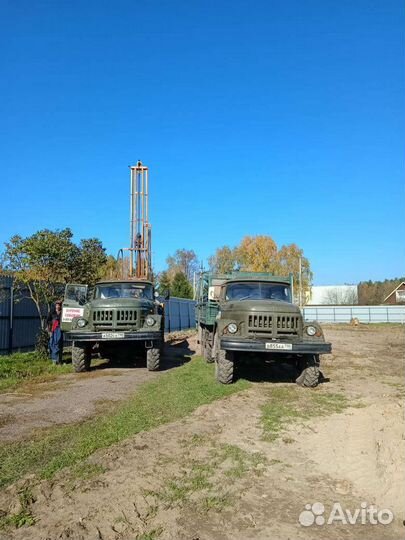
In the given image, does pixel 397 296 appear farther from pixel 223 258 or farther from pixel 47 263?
pixel 47 263

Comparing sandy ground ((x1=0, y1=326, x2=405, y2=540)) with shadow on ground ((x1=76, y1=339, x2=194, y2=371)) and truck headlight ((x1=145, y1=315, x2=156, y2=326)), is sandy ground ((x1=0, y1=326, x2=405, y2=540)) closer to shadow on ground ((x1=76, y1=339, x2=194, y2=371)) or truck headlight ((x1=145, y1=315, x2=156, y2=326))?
truck headlight ((x1=145, y1=315, x2=156, y2=326))

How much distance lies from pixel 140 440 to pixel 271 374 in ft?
→ 20.0

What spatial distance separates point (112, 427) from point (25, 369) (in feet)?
20.0

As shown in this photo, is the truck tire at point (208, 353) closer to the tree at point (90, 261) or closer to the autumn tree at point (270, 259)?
the tree at point (90, 261)

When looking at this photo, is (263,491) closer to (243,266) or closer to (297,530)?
(297,530)

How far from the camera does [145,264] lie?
18.4m

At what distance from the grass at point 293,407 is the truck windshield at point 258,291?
2105 mm

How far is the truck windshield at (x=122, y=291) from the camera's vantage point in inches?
498

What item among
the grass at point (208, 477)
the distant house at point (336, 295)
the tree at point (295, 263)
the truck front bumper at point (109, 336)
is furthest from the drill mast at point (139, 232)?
the distant house at point (336, 295)

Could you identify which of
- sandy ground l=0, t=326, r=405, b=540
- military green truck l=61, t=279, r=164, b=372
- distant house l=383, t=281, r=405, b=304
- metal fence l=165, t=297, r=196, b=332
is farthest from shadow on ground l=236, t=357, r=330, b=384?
distant house l=383, t=281, r=405, b=304

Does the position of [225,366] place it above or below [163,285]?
below

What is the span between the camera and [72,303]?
510 inches

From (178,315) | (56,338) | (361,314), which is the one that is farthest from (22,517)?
(361,314)

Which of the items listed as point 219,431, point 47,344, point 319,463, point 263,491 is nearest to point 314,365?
point 219,431
